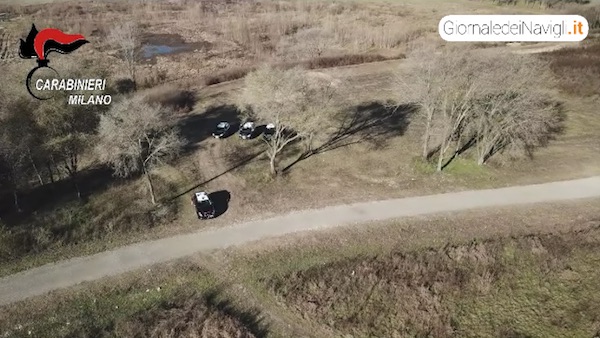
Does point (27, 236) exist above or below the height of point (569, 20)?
below

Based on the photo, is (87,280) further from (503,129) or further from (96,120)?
(503,129)

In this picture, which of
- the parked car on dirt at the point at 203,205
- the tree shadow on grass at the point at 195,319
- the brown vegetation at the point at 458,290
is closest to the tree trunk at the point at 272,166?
the parked car on dirt at the point at 203,205

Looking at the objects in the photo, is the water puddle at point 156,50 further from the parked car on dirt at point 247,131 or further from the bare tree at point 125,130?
the bare tree at point 125,130

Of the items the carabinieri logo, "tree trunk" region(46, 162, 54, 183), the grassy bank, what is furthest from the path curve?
the carabinieri logo

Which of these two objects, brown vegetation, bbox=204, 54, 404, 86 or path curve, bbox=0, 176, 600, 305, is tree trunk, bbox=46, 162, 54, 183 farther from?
brown vegetation, bbox=204, 54, 404, 86

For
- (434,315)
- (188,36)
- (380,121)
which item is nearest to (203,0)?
(188,36)

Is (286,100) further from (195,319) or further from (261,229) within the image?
(195,319)
